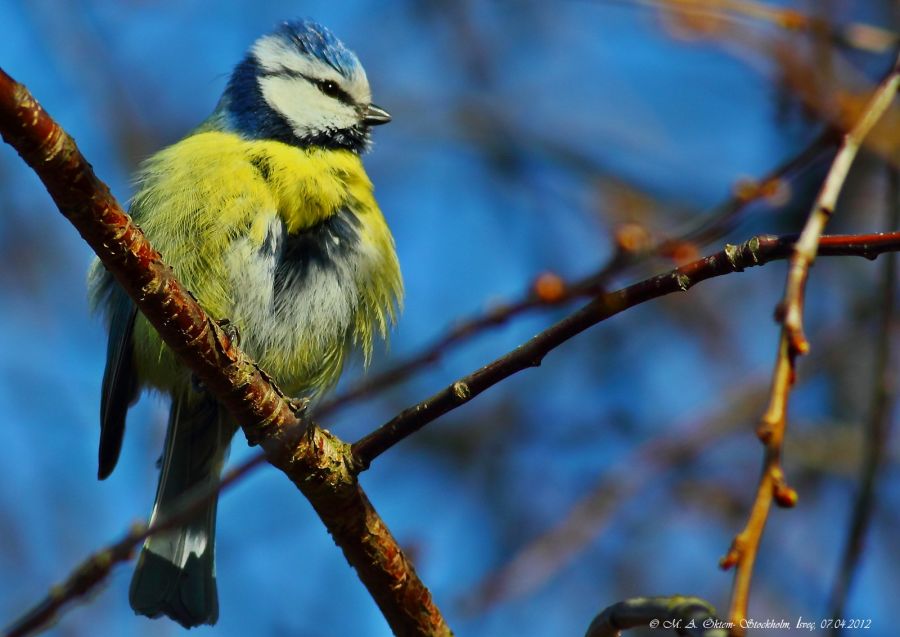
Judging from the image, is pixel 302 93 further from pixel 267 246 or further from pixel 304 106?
pixel 267 246

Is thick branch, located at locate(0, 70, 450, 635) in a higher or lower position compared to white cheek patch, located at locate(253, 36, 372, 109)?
lower

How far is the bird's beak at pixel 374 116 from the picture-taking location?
3.67 m

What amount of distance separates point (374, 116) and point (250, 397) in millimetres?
1773

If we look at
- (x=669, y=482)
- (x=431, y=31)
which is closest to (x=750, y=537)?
(x=669, y=482)

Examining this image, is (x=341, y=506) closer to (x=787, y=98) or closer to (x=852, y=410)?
(x=787, y=98)

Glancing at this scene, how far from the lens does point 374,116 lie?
145 inches

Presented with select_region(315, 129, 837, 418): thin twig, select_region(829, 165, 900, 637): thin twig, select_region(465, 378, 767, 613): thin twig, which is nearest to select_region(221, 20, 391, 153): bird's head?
select_region(465, 378, 767, 613): thin twig

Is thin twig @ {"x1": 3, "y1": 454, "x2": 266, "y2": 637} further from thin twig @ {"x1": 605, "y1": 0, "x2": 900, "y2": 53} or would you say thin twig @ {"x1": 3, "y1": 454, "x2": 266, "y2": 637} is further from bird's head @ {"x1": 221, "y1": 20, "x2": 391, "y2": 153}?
bird's head @ {"x1": 221, "y1": 20, "x2": 391, "y2": 153}

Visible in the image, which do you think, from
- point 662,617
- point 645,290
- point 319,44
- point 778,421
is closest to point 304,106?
point 319,44

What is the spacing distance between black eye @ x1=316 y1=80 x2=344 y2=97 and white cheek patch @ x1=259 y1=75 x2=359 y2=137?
1.0 inches

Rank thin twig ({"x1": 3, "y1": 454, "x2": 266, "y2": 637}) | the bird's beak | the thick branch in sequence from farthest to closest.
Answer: the bird's beak < the thick branch < thin twig ({"x1": 3, "y1": 454, "x2": 266, "y2": 637})

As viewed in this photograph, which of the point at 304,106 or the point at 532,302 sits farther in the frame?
the point at 304,106

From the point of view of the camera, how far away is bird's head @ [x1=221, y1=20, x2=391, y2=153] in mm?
3367

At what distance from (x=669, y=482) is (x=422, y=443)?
1355 mm
